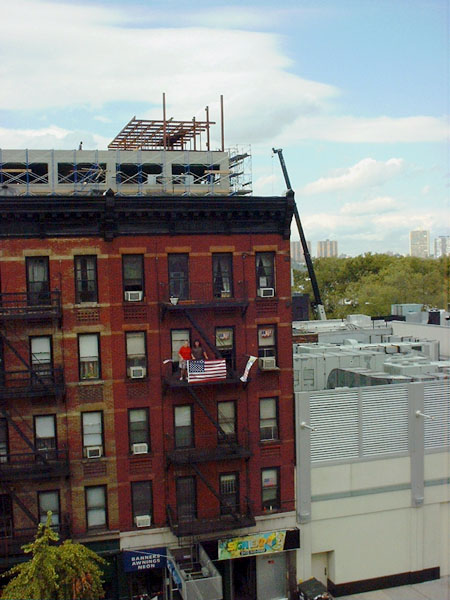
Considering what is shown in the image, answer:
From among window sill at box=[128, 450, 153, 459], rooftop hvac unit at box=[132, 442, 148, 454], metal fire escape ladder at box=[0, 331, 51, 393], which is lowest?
window sill at box=[128, 450, 153, 459]

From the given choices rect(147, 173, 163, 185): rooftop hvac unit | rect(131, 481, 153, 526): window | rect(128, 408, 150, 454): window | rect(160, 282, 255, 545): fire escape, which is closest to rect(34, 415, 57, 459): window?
rect(128, 408, 150, 454): window

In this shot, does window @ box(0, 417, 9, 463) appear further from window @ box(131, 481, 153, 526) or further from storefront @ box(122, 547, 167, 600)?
storefront @ box(122, 547, 167, 600)

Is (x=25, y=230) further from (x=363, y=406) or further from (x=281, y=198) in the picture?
(x=363, y=406)

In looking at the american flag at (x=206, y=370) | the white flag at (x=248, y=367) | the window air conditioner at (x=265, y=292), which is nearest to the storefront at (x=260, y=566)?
the white flag at (x=248, y=367)

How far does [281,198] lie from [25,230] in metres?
10.7

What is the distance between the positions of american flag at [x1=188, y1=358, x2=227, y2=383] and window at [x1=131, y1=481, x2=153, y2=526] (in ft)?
16.6

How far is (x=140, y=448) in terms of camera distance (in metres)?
27.6

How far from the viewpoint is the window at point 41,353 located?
26625 mm

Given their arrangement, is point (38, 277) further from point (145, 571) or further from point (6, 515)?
point (145, 571)

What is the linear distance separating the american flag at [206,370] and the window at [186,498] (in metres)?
4.68

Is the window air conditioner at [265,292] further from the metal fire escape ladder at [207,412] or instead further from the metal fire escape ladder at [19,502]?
the metal fire escape ladder at [19,502]

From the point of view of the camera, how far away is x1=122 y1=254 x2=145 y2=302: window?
1087 inches

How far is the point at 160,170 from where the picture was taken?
38812mm

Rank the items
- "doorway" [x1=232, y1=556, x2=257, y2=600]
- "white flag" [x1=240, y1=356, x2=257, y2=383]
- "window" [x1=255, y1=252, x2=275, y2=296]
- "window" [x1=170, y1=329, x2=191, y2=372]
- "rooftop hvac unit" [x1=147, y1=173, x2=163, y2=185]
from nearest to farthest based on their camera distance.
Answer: "white flag" [x1=240, y1=356, x2=257, y2=383] → "window" [x1=170, y1=329, x2=191, y2=372] → "window" [x1=255, y1=252, x2=275, y2=296] → "doorway" [x1=232, y1=556, x2=257, y2=600] → "rooftop hvac unit" [x1=147, y1=173, x2=163, y2=185]
